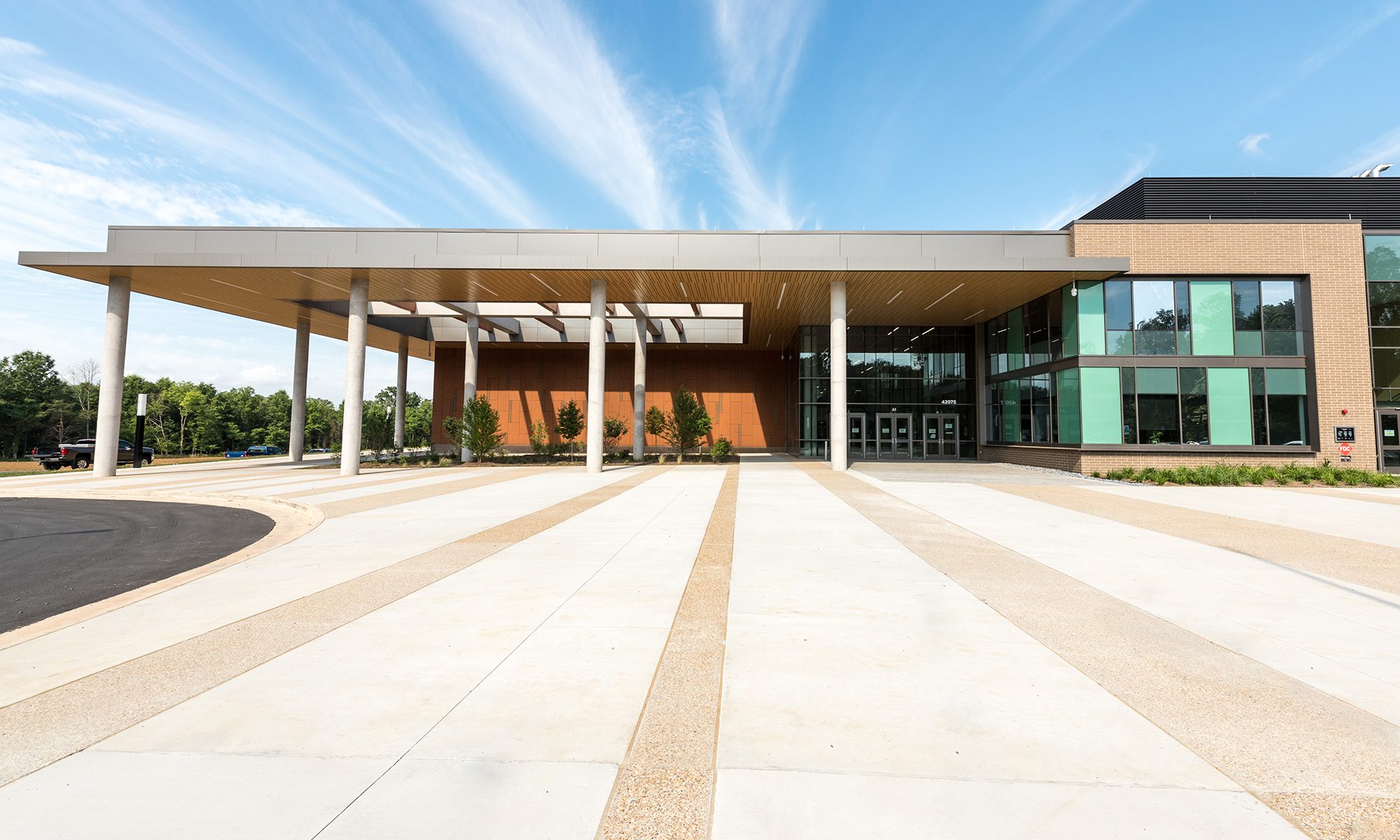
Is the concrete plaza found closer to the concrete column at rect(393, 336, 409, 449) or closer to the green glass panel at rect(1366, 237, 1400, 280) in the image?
the green glass panel at rect(1366, 237, 1400, 280)

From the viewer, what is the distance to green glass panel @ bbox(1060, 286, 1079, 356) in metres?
22.5

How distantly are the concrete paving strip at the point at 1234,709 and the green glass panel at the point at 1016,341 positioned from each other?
23.9 m

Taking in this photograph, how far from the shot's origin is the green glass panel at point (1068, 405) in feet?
73.4

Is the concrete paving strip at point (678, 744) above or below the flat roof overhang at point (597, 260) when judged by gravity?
below

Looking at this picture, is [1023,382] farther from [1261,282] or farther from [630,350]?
[630,350]

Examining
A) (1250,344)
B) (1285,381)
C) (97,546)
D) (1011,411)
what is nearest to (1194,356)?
(1250,344)

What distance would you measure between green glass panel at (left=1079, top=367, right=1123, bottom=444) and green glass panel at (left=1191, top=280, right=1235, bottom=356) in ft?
10.5

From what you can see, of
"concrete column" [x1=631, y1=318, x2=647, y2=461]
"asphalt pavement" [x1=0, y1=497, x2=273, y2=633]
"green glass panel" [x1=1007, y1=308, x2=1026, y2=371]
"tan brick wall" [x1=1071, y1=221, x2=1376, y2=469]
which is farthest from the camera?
"concrete column" [x1=631, y1=318, x2=647, y2=461]

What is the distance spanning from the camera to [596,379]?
78.0 feet

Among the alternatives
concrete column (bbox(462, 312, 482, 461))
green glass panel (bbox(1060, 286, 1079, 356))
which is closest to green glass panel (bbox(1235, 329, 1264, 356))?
green glass panel (bbox(1060, 286, 1079, 356))

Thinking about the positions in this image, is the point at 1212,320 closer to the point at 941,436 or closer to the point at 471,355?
the point at 941,436

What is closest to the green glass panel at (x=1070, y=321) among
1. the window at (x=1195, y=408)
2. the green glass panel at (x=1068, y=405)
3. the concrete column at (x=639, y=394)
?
the green glass panel at (x=1068, y=405)

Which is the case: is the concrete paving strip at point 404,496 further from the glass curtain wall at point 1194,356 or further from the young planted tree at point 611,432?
the glass curtain wall at point 1194,356

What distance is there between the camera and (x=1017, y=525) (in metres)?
10.0
